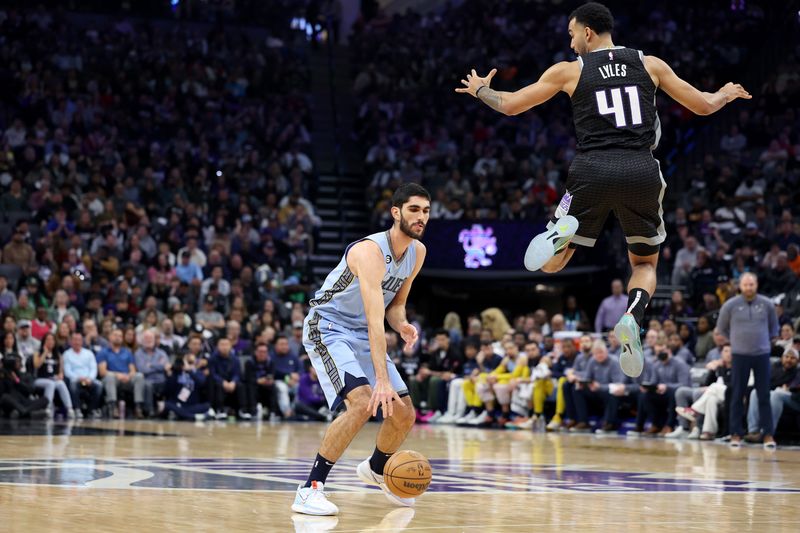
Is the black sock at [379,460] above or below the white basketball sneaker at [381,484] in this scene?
above

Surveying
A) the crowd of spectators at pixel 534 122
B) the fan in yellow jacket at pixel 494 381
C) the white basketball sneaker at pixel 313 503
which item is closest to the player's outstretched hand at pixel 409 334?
the white basketball sneaker at pixel 313 503

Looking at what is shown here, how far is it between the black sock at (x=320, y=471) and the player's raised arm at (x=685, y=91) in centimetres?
280

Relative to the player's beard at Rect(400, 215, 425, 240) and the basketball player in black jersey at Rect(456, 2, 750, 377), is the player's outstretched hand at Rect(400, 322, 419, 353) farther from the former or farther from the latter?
the basketball player in black jersey at Rect(456, 2, 750, 377)

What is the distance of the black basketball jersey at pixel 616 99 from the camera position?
6664 mm

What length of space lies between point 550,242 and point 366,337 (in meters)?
1.20

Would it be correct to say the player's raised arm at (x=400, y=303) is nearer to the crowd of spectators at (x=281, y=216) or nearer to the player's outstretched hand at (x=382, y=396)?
the player's outstretched hand at (x=382, y=396)

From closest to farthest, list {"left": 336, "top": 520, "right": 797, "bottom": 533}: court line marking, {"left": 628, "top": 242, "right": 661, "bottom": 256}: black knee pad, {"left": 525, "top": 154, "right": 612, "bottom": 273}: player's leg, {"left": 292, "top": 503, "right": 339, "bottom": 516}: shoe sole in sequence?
{"left": 336, "top": 520, "right": 797, "bottom": 533}: court line marking → {"left": 292, "top": 503, "right": 339, "bottom": 516}: shoe sole → {"left": 525, "top": 154, "right": 612, "bottom": 273}: player's leg → {"left": 628, "top": 242, "right": 661, "bottom": 256}: black knee pad

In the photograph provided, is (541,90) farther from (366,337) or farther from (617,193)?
(366,337)

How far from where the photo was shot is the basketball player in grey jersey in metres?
6.45

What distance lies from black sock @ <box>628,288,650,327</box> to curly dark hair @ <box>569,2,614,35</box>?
1520 mm

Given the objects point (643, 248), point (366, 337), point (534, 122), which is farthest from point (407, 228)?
point (534, 122)

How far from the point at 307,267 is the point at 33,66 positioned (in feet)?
23.0

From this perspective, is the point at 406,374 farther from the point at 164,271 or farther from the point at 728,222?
the point at 728,222

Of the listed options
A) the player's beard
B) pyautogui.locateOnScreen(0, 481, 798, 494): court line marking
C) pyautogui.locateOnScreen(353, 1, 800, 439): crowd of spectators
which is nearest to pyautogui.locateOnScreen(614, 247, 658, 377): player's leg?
pyautogui.locateOnScreen(0, 481, 798, 494): court line marking
